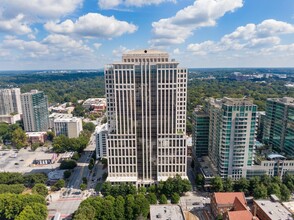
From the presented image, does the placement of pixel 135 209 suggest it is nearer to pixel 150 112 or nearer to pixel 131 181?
pixel 131 181

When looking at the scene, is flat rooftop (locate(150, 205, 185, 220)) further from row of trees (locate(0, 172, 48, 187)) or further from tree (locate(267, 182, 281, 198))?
row of trees (locate(0, 172, 48, 187))

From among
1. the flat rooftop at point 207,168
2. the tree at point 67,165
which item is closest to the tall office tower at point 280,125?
the flat rooftop at point 207,168

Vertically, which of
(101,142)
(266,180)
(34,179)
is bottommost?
(34,179)

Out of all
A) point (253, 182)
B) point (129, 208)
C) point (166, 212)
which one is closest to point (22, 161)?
point (129, 208)

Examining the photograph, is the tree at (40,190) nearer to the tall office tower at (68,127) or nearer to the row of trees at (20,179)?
the row of trees at (20,179)

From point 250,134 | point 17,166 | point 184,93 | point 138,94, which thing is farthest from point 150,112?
point 17,166

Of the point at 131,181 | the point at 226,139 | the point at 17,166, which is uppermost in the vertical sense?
the point at 226,139

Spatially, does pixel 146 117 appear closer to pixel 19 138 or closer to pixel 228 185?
pixel 228 185

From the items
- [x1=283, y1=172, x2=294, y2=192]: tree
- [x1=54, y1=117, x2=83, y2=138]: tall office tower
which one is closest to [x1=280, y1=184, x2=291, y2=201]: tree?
[x1=283, y1=172, x2=294, y2=192]: tree
